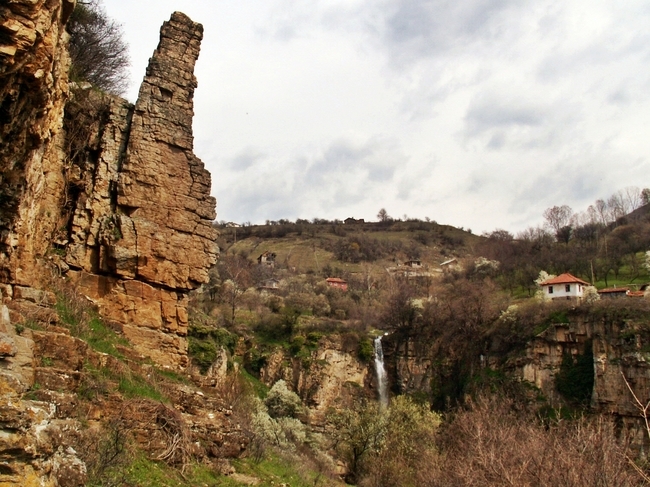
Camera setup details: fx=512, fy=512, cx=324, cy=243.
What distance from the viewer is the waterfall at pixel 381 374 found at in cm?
4171

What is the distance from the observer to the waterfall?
4171 cm

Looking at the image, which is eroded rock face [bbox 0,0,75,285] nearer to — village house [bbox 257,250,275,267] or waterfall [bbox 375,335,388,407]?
waterfall [bbox 375,335,388,407]

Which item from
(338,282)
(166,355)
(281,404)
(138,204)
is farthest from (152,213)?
(338,282)

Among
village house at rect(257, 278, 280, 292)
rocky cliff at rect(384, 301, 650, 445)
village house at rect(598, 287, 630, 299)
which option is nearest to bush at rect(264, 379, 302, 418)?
rocky cliff at rect(384, 301, 650, 445)

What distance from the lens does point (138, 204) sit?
13.3 m

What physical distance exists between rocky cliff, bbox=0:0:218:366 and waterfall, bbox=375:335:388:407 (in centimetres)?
3062

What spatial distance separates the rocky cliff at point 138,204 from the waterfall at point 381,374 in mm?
30620

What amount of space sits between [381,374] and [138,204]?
33367 millimetres

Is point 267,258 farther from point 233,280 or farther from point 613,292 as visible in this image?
point 613,292

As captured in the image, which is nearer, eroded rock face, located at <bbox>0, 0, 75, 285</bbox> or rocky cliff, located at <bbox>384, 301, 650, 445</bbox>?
eroded rock face, located at <bbox>0, 0, 75, 285</bbox>

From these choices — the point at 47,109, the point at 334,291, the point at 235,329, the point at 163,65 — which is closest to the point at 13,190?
the point at 47,109

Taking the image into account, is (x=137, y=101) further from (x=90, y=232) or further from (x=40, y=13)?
(x=40, y=13)

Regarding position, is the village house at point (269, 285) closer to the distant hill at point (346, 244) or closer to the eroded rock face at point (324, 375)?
the distant hill at point (346, 244)

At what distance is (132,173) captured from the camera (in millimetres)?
13391
